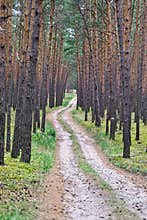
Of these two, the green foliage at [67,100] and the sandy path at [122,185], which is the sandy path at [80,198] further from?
the green foliage at [67,100]

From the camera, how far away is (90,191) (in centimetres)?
1141

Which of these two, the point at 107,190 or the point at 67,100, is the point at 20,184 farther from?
the point at 67,100

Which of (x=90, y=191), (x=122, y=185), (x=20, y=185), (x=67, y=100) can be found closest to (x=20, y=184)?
(x=20, y=185)

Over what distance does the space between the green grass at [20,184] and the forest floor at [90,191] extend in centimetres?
32

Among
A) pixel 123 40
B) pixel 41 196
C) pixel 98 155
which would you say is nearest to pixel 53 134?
pixel 98 155

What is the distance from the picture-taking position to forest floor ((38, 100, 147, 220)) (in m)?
8.99

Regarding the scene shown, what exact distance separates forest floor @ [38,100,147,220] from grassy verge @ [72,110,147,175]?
16.2 inches

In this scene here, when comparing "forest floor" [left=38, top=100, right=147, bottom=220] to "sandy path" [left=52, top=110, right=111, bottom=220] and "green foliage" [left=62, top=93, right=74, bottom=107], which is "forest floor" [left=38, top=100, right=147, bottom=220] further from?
"green foliage" [left=62, top=93, right=74, bottom=107]

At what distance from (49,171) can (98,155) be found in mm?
5419

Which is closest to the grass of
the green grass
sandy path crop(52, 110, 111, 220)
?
the green grass

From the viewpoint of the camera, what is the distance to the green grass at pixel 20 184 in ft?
26.1

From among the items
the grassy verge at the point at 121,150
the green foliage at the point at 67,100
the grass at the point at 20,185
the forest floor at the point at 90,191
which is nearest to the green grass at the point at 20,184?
the grass at the point at 20,185

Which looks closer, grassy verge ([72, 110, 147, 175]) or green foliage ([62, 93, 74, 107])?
grassy verge ([72, 110, 147, 175])

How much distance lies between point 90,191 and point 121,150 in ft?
28.7
